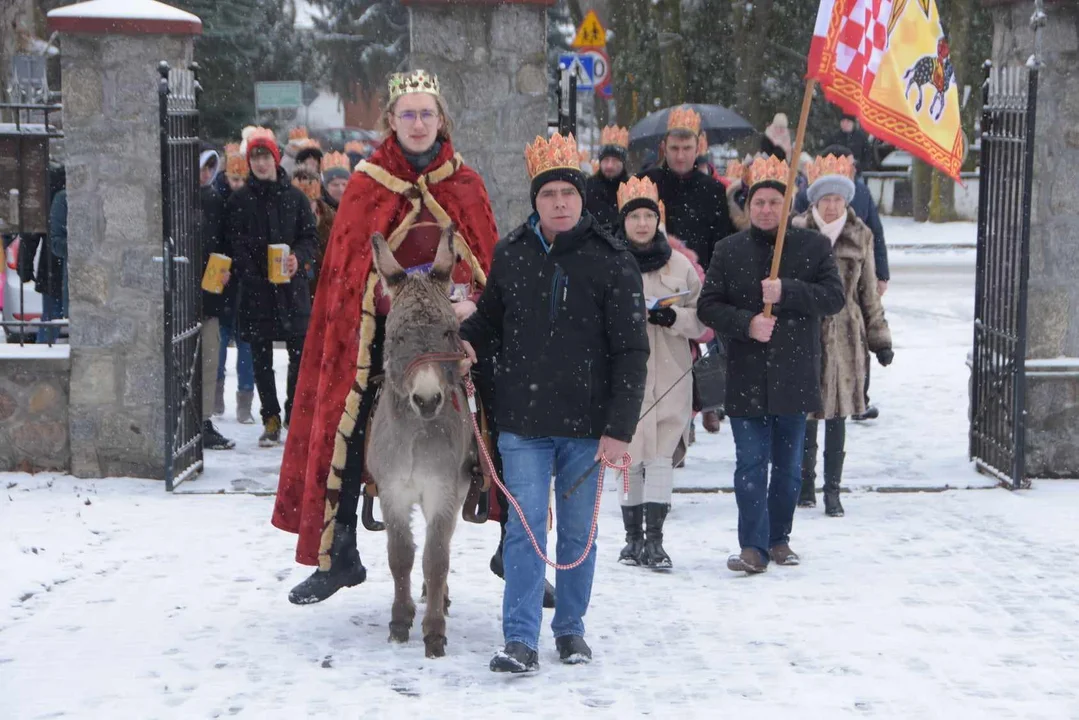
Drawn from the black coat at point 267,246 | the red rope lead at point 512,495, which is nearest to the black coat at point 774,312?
the red rope lead at point 512,495

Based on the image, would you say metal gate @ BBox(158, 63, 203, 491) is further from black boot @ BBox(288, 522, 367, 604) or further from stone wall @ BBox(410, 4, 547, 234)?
black boot @ BBox(288, 522, 367, 604)

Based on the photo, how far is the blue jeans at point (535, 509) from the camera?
19.5 feet

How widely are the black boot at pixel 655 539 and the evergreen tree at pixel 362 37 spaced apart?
32434 mm

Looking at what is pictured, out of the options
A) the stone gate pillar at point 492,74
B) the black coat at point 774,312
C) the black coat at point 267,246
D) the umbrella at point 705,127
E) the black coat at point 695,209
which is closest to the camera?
the black coat at point 774,312

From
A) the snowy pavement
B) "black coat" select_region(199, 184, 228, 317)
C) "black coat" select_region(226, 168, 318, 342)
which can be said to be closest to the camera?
the snowy pavement

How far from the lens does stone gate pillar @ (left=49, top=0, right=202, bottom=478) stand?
948 cm

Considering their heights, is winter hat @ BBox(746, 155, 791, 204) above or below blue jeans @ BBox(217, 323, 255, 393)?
above

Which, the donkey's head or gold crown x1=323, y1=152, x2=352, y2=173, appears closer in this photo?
the donkey's head

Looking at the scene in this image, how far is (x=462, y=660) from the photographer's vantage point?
6.11m

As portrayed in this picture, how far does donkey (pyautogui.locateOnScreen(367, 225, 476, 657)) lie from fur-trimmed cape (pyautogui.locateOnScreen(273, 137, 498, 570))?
32 cm

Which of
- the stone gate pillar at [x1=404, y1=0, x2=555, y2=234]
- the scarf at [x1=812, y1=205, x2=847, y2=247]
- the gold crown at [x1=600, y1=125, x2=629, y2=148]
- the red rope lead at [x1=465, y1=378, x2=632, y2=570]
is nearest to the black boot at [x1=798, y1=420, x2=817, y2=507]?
the scarf at [x1=812, y1=205, x2=847, y2=247]

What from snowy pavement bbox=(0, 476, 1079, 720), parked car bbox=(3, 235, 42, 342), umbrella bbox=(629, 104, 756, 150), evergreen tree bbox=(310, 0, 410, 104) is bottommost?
snowy pavement bbox=(0, 476, 1079, 720)

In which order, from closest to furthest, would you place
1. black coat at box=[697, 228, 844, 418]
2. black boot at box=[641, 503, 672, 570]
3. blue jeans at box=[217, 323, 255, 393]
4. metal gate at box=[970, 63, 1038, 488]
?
black coat at box=[697, 228, 844, 418] < black boot at box=[641, 503, 672, 570] < metal gate at box=[970, 63, 1038, 488] < blue jeans at box=[217, 323, 255, 393]

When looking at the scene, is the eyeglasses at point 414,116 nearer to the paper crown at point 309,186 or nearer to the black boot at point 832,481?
the black boot at point 832,481
